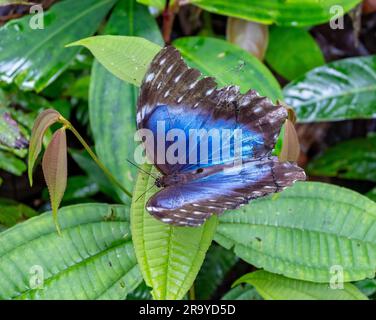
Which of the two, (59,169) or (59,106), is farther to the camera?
(59,106)

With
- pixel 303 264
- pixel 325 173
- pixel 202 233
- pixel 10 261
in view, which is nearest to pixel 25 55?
pixel 10 261

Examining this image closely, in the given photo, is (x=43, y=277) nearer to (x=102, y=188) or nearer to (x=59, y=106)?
(x=102, y=188)

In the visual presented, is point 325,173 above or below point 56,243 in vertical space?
below

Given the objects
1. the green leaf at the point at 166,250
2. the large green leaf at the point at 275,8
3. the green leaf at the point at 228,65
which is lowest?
the green leaf at the point at 166,250

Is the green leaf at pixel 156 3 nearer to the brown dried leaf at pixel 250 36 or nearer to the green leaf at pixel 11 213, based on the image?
the brown dried leaf at pixel 250 36

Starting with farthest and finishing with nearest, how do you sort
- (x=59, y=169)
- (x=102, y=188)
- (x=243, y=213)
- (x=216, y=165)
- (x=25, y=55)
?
1. (x=102, y=188)
2. (x=25, y=55)
3. (x=243, y=213)
4. (x=216, y=165)
5. (x=59, y=169)

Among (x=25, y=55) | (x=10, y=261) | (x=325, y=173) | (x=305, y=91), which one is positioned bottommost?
(x=325, y=173)

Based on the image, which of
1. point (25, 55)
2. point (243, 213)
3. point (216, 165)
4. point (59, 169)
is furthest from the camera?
point (25, 55)

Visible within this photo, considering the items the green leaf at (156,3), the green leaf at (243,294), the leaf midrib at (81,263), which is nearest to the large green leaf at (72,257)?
the leaf midrib at (81,263)
